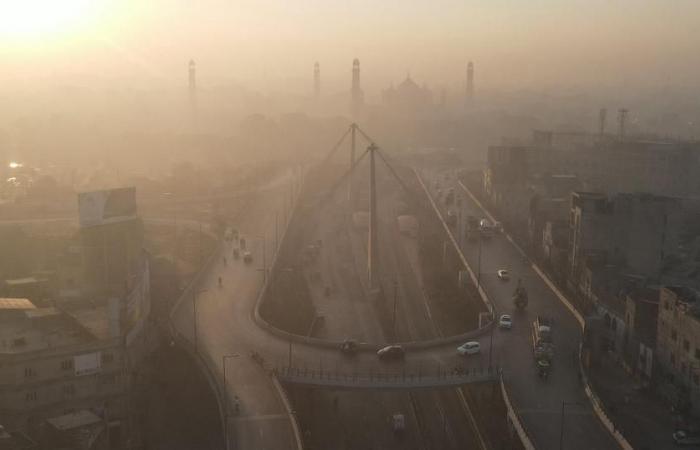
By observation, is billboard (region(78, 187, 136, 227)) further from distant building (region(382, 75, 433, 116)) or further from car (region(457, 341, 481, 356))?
distant building (region(382, 75, 433, 116))

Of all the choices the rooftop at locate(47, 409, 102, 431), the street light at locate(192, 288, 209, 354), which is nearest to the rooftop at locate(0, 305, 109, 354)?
the rooftop at locate(47, 409, 102, 431)

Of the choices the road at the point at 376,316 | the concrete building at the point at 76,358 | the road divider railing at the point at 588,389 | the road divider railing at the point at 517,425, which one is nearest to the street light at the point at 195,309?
the concrete building at the point at 76,358

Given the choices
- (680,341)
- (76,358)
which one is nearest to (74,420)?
(76,358)

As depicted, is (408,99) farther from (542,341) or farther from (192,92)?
(542,341)

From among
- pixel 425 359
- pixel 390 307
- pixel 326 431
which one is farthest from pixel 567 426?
pixel 390 307

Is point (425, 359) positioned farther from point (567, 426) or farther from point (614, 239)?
point (614, 239)
